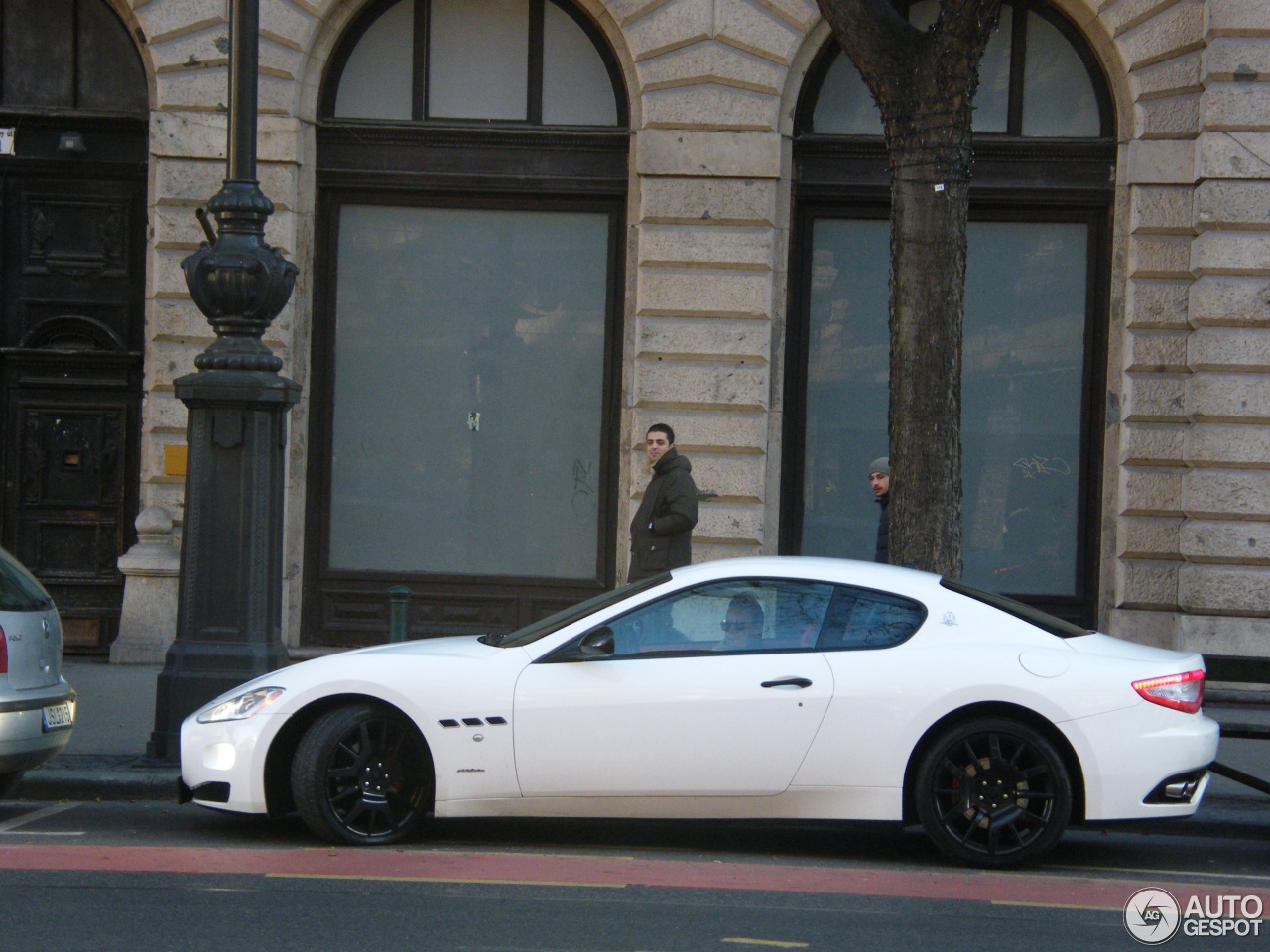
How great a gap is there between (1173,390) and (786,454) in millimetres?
3100

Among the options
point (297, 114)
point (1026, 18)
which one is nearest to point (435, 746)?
point (297, 114)

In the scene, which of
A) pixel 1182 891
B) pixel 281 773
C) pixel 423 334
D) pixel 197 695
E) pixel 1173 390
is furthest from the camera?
pixel 423 334

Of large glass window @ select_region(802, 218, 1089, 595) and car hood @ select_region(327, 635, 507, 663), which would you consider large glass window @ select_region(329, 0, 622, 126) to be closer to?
large glass window @ select_region(802, 218, 1089, 595)

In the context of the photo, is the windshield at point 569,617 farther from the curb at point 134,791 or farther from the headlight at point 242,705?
the curb at point 134,791

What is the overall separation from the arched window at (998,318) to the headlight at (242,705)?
22.9 feet

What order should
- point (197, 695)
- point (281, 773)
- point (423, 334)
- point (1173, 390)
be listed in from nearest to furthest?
point (281, 773), point (197, 695), point (1173, 390), point (423, 334)

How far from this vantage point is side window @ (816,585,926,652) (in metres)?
6.79

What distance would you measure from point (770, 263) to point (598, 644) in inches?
262

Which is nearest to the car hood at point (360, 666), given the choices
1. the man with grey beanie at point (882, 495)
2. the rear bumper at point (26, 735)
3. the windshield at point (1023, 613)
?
the rear bumper at point (26, 735)

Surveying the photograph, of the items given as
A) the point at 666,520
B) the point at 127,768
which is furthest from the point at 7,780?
the point at 666,520

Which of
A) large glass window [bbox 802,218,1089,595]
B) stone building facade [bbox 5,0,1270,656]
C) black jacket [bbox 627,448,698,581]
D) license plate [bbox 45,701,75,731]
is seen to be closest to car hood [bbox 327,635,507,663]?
license plate [bbox 45,701,75,731]

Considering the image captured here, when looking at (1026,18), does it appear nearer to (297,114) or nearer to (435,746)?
(297,114)

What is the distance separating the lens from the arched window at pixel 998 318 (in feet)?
43.1

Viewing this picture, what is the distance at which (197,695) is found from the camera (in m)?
Answer: 8.45
